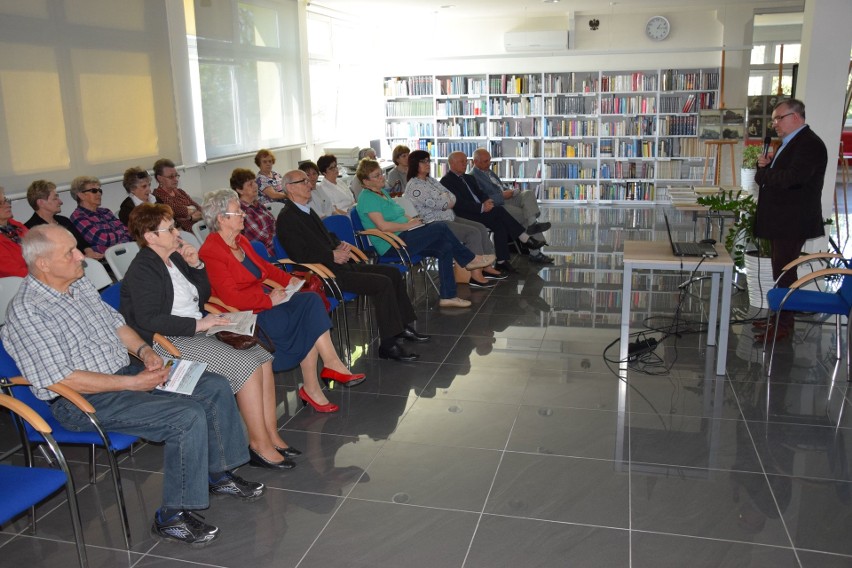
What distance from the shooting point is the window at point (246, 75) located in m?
7.41

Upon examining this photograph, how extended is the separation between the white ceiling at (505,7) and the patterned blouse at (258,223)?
458 cm

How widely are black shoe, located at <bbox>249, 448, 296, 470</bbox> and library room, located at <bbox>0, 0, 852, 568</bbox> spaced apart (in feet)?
0.13

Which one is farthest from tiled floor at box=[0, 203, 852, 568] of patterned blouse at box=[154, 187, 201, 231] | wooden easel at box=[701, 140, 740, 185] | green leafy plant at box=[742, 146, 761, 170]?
wooden easel at box=[701, 140, 740, 185]

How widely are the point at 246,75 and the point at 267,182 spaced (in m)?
1.66

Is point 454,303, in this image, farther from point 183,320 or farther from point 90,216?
point 183,320

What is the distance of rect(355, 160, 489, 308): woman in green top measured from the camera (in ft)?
19.6

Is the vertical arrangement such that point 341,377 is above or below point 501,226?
below

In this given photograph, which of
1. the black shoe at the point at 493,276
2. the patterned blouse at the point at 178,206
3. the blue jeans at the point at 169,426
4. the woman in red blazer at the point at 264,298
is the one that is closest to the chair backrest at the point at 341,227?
the woman in red blazer at the point at 264,298

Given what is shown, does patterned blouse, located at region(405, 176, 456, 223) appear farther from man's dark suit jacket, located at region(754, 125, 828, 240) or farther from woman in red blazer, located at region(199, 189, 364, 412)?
man's dark suit jacket, located at region(754, 125, 828, 240)

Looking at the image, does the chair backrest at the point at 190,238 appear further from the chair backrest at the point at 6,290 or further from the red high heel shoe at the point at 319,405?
the red high heel shoe at the point at 319,405

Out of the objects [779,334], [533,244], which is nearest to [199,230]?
[533,244]

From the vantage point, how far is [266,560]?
8.95 ft

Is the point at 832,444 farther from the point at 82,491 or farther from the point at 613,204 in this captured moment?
the point at 613,204

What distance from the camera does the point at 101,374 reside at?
280 cm
